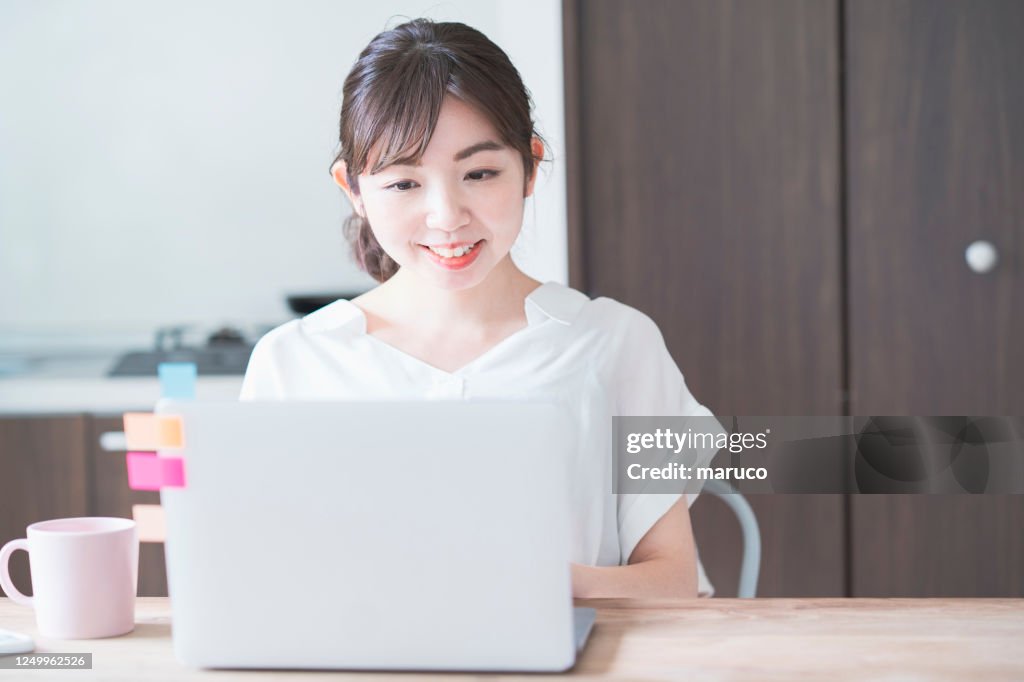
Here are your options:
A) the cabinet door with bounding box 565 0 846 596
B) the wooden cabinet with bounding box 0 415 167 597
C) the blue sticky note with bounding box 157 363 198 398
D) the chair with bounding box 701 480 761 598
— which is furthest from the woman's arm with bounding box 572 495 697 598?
the wooden cabinet with bounding box 0 415 167 597

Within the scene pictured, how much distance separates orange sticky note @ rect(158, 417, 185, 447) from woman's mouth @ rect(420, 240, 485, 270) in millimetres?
570

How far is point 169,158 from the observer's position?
295 centimetres

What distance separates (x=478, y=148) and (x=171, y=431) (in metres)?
0.60

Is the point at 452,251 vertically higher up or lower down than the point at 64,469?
higher up

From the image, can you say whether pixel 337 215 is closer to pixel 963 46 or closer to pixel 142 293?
pixel 142 293

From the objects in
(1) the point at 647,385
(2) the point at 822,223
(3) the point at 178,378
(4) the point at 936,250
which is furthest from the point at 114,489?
(4) the point at 936,250

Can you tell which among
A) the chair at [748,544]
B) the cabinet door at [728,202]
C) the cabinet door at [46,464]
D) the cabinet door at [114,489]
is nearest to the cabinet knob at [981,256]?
the cabinet door at [728,202]

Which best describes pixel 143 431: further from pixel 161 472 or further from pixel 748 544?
pixel 748 544

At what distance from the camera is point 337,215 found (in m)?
2.92

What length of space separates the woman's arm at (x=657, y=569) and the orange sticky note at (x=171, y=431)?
19.1 inches

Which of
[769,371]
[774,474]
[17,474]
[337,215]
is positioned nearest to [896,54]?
[769,371]

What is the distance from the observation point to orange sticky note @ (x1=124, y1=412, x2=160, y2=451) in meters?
0.79

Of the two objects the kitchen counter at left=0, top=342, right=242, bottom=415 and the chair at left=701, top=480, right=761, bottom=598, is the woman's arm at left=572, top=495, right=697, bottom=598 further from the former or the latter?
the kitchen counter at left=0, top=342, right=242, bottom=415

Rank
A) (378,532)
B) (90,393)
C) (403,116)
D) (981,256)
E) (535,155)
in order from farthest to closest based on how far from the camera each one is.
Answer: (90,393) → (981,256) → (535,155) → (403,116) → (378,532)
